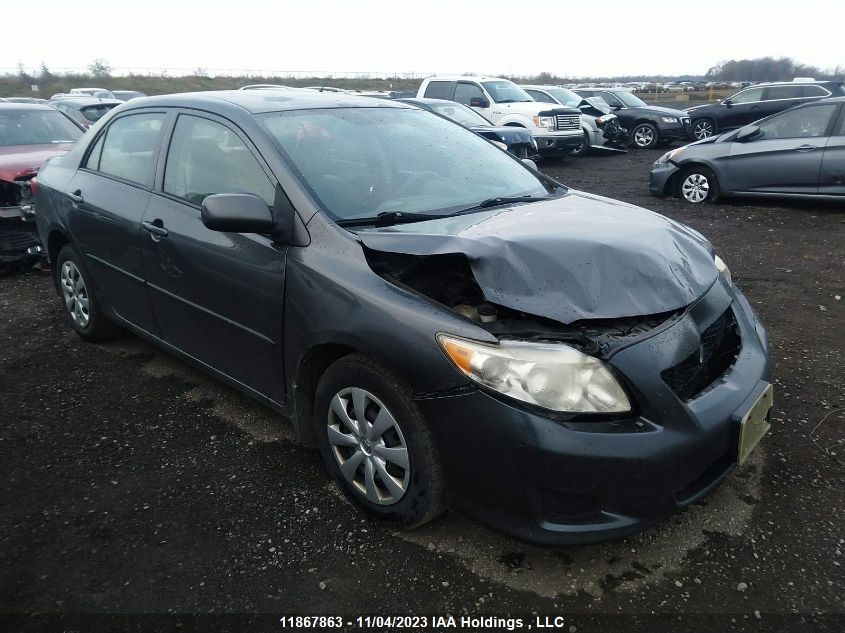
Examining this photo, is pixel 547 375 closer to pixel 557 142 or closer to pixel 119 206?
pixel 119 206

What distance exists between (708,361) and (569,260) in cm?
66

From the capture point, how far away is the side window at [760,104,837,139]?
336 inches

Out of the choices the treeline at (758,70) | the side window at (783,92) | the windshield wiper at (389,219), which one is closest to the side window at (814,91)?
the side window at (783,92)

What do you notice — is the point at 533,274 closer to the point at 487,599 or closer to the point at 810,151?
the point at 487,599

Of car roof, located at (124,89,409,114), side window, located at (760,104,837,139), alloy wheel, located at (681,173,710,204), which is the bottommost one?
alloy wheel, located at (681,173,710,204)

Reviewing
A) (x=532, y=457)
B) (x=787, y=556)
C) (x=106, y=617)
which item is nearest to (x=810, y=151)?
(x=787, y=556)

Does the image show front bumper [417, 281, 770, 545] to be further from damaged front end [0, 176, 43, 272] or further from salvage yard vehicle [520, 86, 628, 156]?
salvage yard vehicle [520, 86, 628, 156]

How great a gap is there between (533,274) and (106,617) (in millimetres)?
1946

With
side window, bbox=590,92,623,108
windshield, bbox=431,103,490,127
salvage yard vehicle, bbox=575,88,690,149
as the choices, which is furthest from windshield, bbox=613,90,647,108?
windshield, bbox=431,103,490,127

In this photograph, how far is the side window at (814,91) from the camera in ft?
54.7

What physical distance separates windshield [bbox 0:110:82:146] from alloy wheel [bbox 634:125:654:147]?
1382 centimetres

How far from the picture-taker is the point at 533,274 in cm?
244

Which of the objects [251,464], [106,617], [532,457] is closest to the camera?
[532,457]

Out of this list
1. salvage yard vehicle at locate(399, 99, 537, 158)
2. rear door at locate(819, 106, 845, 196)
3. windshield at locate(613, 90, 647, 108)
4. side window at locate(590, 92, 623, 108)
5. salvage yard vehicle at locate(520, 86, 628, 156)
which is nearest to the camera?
rear door at locate(819, 106, 845, 196)
